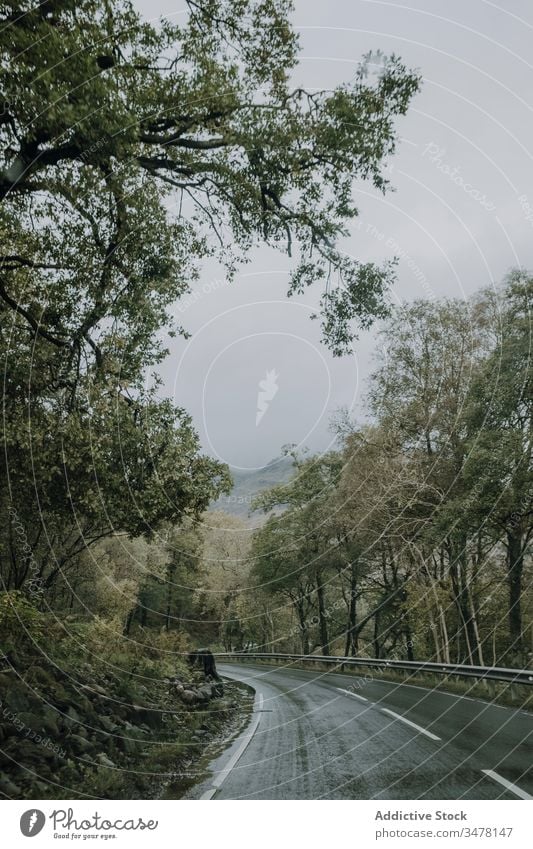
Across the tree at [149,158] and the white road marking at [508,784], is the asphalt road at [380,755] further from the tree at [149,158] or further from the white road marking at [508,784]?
the tree at [149,158]

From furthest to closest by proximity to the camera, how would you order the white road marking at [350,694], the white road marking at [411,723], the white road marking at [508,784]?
the white road marking at [350,694] < the white road marking at [411,723] < the white road marking at [508,784]

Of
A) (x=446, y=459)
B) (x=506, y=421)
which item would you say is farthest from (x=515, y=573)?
(x=506, y=421)

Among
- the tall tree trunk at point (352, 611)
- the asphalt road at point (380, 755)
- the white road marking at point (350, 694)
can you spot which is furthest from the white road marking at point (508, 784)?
the tall tree trunk at point (352, 611)

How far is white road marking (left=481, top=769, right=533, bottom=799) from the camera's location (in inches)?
188

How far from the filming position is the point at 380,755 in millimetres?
6816

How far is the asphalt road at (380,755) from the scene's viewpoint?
5020 millimetres

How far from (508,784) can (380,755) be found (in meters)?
2.12

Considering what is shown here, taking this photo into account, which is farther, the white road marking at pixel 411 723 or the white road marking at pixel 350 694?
the white road marking at pixel 350 694

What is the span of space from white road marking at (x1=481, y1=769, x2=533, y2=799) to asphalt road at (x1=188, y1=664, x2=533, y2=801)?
0.01 metres

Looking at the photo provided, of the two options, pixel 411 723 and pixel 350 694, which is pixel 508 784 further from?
pixel 350 694

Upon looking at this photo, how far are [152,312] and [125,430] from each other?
2.39 metres

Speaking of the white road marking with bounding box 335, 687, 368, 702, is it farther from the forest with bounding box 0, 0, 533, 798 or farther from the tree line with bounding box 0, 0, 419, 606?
the tree line with bounding box 0, 0, 419, 606

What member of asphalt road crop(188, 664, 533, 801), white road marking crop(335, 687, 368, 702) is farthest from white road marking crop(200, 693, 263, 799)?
white road marking crop(335, 687, 368, 702)

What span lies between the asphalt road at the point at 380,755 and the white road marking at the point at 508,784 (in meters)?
0.01
